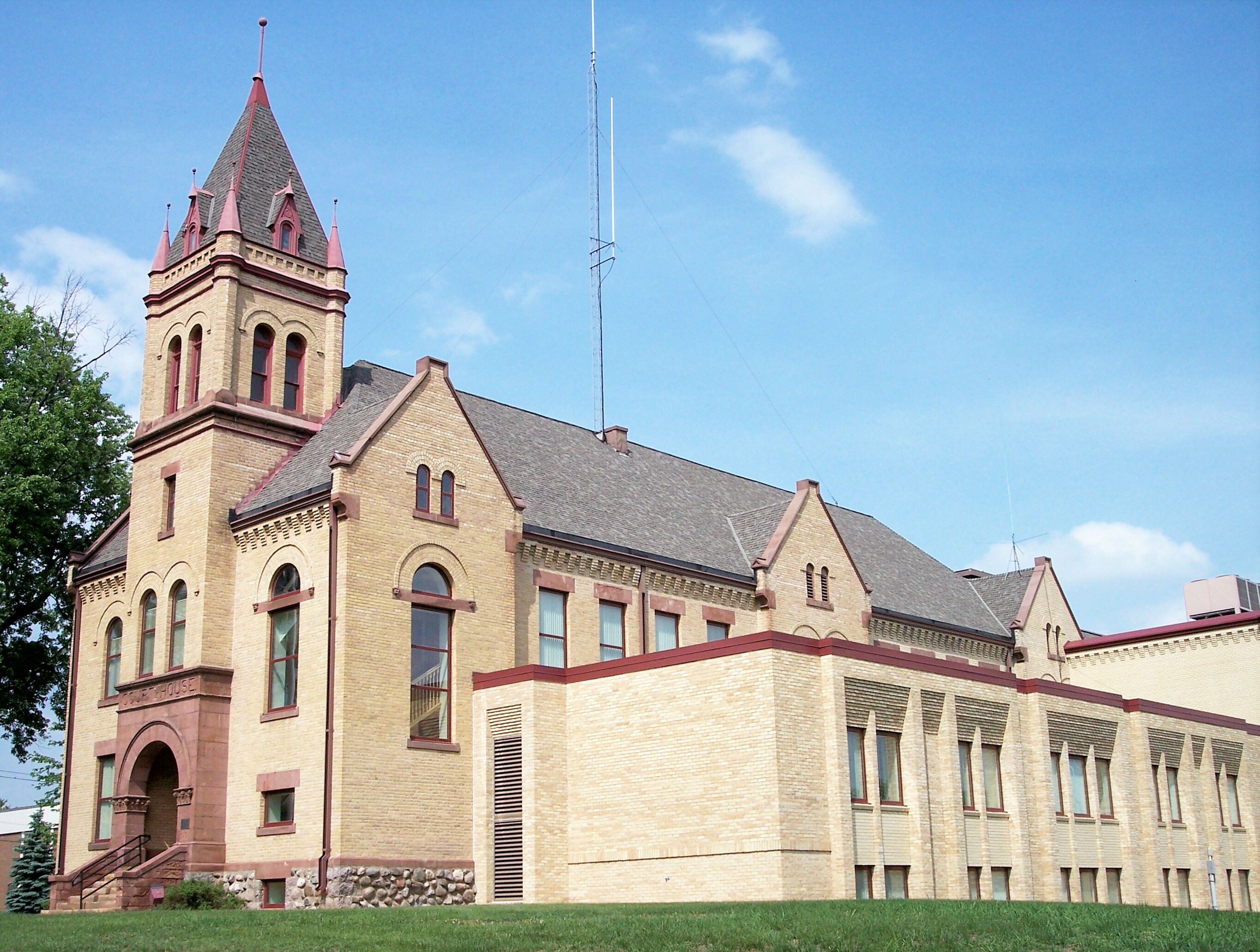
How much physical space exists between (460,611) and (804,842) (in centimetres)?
1000

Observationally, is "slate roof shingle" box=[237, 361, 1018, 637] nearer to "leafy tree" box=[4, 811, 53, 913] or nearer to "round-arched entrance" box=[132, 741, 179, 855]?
"round-arched entrance" box=[132, 741, 179, 855]

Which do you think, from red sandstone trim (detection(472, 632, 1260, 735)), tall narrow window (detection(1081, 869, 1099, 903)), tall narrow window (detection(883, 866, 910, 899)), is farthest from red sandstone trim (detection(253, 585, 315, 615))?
tall narrow window (detection(1081, 869, 1099, 903))

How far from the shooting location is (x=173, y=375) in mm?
37281

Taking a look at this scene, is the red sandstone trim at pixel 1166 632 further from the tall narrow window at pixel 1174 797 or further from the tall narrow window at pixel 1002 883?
the tall narrow window at pixel 1002 883

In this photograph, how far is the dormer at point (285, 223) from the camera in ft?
123

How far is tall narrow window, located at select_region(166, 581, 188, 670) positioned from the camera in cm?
3422

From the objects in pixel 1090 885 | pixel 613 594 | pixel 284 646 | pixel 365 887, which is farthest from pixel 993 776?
pixel 284 646

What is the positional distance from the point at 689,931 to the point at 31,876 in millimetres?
31590

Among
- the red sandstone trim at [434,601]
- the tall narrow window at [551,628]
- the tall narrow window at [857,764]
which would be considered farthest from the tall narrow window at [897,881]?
the red sandstone trim at [434,601]

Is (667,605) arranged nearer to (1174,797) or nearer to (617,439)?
(617,439)

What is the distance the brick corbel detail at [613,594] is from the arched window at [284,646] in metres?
8.41

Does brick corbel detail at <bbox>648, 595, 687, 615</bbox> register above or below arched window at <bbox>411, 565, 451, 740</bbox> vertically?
above

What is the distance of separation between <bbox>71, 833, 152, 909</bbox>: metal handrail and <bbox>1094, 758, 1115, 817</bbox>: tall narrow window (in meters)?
24.6

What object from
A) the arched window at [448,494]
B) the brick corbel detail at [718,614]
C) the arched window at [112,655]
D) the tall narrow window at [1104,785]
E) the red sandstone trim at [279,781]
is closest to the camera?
the red sandstone trim at [279,781]
